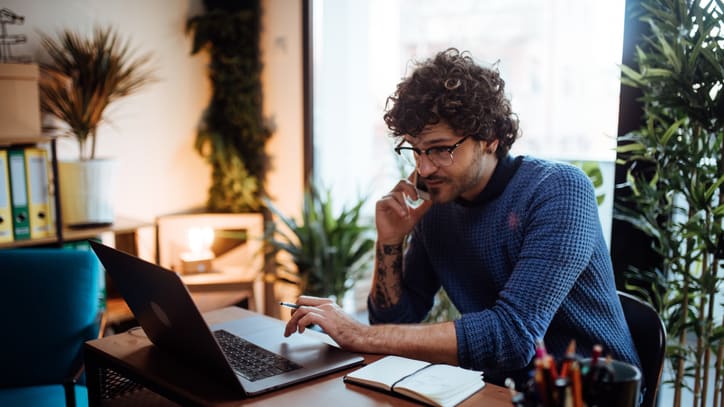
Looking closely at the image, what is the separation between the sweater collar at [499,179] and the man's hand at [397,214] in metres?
0.18

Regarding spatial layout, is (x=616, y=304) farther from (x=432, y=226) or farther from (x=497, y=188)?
(x=432, y=226)

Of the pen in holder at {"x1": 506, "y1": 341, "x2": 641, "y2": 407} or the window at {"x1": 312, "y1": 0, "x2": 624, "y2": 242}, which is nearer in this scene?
the pen in holder at {"x1": 506, "y1": 341, "x2": 641, "y2": 407}

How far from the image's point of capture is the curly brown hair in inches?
62.8

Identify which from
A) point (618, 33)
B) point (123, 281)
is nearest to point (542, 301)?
point (123, 281)

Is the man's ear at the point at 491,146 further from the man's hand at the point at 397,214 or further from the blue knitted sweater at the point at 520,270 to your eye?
the man's hand at the point at 397,214

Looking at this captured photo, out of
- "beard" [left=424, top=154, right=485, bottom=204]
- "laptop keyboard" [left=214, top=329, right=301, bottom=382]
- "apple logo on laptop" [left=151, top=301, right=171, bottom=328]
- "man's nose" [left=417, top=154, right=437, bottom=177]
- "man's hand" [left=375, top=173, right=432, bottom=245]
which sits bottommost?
"laptop keyboard" [left=214, top=329, right=301, bottom=382]

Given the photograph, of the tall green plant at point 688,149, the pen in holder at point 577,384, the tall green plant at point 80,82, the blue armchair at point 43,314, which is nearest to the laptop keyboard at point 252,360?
the pen in holder at point 577,384

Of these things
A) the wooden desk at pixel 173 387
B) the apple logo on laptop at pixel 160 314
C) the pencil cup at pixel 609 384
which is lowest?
the wooden desk at pixel 173 387

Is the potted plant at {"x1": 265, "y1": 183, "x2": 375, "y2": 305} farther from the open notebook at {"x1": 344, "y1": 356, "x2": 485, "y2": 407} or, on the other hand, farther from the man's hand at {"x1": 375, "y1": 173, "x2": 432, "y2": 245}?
the open notebook at {"x1": 344, "y1": 356, "x2": 485, "y2": 407}

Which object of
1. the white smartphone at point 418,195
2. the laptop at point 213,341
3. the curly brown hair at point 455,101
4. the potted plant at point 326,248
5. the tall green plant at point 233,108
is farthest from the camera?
the tall green plant at point 233,108

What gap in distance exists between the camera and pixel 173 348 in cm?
134

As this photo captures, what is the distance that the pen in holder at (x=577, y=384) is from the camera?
74 cm

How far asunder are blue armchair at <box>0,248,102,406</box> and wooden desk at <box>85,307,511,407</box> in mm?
687

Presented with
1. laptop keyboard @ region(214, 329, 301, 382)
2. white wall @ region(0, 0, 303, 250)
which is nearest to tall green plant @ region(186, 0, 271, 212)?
white wall @ region(0, 0, 303, 250)
